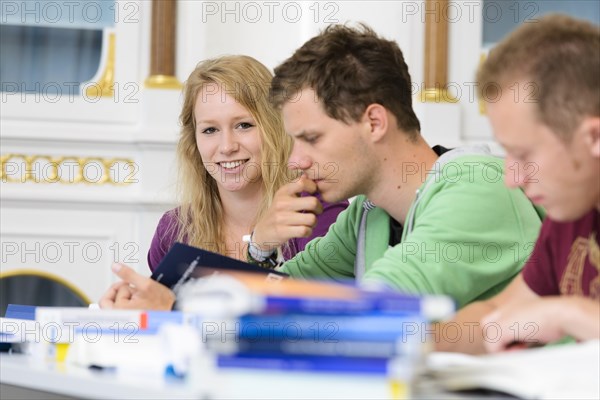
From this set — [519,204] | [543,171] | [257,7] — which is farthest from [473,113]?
[543,171]

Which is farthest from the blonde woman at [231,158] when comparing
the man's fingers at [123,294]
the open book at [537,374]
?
the open book at [537,374]

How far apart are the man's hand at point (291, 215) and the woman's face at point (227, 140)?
0.40 m

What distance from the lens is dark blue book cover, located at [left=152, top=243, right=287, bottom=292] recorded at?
4.80 feet

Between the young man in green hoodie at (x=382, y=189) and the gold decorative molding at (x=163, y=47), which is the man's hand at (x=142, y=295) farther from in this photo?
the gold decorative molding at (x=163, y=47)

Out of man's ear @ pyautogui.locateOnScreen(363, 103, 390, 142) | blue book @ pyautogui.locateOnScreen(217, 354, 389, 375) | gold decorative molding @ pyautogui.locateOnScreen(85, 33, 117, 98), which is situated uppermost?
gold decorative molding @ pyautogui.locateOnScreen(85, 33, 117, 98)

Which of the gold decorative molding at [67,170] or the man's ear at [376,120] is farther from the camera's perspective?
the gold decorative molding at [67,170]

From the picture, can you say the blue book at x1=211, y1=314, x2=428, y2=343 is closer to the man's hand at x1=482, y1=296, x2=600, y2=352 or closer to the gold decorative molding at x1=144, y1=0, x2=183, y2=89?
the man's hand at x1=482, y1=296, x2=600, y2=352

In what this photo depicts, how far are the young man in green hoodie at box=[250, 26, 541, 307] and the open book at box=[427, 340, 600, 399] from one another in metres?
0.51

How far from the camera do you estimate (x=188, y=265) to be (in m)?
1.49

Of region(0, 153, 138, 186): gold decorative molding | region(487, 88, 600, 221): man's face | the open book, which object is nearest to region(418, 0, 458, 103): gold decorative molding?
region(0, 153, 138, 186): gold decorative molding

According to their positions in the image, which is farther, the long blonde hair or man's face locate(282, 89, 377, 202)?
the long blonde hair

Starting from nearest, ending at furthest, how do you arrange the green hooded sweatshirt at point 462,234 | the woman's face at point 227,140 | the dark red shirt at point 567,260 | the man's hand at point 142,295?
the dark red shirt at point 567,260, the green hooded sweatshirt at point 462,234, the man's hand at point 142,295, the woman's face at point 227,140

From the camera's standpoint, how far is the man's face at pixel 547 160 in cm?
104

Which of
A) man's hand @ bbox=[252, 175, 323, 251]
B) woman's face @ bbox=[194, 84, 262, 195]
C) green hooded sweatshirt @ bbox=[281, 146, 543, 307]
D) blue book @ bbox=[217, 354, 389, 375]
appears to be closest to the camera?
blue book @ bbox=[217, 354, 389, 375]
